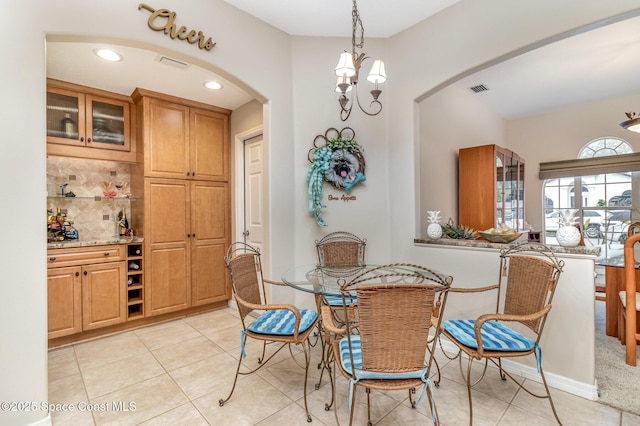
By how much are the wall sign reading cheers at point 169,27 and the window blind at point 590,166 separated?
20.1 ft

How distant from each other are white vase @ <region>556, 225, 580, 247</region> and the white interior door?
2884mm

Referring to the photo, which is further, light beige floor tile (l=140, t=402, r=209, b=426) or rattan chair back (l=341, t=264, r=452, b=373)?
light beige floor tile (l=140, t=402, r=209, b=426)

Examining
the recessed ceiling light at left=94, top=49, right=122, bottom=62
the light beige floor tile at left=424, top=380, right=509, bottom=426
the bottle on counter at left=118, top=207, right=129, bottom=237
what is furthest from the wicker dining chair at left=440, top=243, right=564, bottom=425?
the bottle on counter at left=118, top=207, right=129, bottom=237

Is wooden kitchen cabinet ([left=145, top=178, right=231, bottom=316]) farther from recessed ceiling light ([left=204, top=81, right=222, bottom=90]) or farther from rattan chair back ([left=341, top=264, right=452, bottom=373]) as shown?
rattan chair back ([left=341, top=264, right=452, bottom=373])

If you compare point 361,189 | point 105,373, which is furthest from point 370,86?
point 105,373

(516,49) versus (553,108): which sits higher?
(553,108)

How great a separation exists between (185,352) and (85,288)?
1.26m

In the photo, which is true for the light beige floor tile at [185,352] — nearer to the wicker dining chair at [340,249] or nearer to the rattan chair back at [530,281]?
the wicker dining chair at [340,249]

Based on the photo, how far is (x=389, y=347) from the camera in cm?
141

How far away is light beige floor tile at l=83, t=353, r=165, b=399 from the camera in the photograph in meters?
2.20

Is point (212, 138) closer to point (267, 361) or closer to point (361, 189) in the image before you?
point (361, 189)

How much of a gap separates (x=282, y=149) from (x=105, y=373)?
2434 mm

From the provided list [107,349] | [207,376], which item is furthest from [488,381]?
[107,349]

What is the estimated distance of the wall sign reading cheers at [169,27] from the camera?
211 cm
